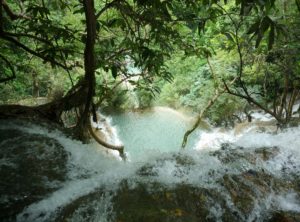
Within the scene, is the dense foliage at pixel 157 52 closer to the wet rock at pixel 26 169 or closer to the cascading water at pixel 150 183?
the wet rock at pixel 26 169

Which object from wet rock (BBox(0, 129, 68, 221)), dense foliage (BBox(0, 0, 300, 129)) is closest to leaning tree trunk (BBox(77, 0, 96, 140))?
dense foliage (BBox(0, 0, 300, 129))

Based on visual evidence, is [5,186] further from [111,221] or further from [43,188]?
[111,221]

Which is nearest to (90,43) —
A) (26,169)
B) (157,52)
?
(157,52)

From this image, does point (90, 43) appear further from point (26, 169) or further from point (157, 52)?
point (26, 169)

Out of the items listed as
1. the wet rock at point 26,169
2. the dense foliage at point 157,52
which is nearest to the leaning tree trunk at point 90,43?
the dense foliage at point 157,52

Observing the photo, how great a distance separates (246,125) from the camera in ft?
30.1

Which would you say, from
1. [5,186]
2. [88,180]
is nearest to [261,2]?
[88,180]

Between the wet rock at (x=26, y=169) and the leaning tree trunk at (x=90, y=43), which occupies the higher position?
the leaning tree trunk at (x=90, y=43)

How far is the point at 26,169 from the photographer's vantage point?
7.47 feet

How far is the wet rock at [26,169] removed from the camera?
195 cm

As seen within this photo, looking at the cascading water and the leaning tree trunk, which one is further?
the leaning tree trunk

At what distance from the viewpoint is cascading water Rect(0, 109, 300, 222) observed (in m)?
1.87

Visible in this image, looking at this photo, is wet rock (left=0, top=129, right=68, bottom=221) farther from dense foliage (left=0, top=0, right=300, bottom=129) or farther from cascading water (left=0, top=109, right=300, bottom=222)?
dense foliage (left=0, top=0, right=300, bottom=129)

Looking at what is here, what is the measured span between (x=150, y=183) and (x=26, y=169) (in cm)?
92
